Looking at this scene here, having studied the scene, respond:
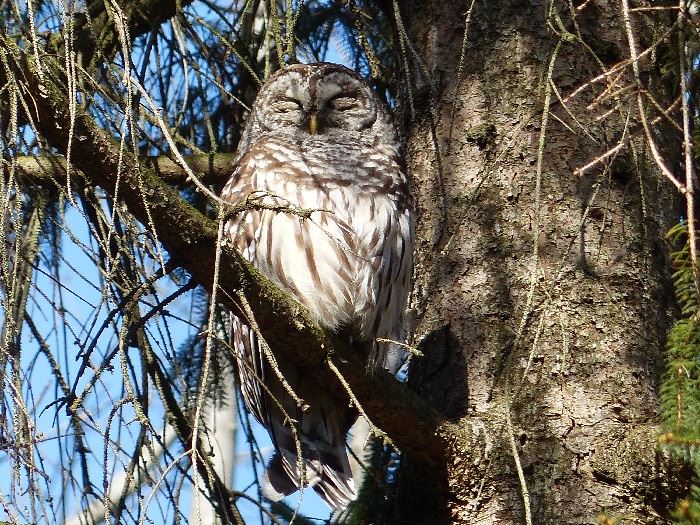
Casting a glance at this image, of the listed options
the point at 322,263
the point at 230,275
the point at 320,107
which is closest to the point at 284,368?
the point at 322,263

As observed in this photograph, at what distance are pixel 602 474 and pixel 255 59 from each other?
1929 mm

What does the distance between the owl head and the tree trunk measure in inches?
21.5

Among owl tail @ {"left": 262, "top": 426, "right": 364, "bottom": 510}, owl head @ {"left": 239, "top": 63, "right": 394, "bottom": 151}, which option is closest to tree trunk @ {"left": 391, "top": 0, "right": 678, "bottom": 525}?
owl tail @ {"left": 262, "top": 426, "right": 364, "bottom": 510}

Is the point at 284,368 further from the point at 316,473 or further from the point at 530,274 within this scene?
the point at 530,274

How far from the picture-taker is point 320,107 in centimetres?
377

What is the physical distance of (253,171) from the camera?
10.7ft

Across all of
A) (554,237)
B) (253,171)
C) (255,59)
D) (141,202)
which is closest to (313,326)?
(141,202)

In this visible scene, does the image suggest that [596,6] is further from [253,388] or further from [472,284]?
[253,388]

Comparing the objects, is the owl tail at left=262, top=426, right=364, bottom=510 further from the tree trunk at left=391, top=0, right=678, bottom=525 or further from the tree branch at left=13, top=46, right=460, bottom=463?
the tree branch at left=13, top=46, right=460, bottom=463

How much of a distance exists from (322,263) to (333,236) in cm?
13

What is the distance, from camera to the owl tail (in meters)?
3.03

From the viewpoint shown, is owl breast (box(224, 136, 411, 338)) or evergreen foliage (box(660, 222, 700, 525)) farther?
owl breast (box(224, 136, 411, 338))

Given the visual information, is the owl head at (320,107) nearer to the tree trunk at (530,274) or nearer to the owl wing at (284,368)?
the owl wing at (284,368)

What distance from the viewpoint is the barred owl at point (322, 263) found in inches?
119
